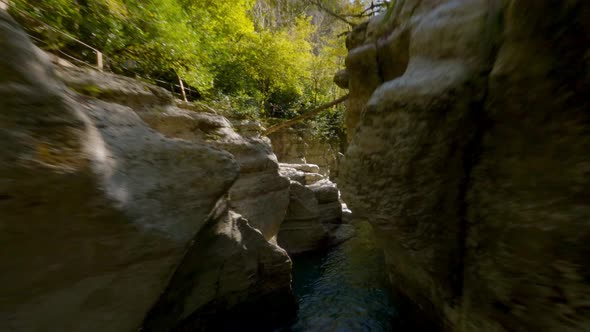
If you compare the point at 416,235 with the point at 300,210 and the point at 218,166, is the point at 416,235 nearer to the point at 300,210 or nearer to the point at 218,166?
the point at 218,166

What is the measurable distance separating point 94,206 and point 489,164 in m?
3.89

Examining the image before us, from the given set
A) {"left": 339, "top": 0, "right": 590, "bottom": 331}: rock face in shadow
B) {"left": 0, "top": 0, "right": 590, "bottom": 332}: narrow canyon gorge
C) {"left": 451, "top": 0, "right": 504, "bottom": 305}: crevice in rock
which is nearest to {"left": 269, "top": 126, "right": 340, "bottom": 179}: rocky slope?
{"left": 0, "top": 0, "right": 590, "bottom": 332}: narrow canyon gorge

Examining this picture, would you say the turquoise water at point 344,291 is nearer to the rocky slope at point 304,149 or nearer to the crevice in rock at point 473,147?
the crevice in rock at point 473,147

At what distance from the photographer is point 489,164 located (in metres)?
2.69

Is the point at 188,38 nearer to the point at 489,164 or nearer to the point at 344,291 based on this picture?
the point at 489,164

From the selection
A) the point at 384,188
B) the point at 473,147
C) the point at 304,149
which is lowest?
the point at 384,188

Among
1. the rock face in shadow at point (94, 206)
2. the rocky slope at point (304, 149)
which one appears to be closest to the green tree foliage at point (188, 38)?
the rock face in shadow at point (94, 206)

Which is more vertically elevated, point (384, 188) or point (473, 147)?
point (473, 147)

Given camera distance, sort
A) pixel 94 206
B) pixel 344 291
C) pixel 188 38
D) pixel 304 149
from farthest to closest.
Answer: pixel 304 149 → pixel 344 291 → pixel 188 38 → pixel 94 206

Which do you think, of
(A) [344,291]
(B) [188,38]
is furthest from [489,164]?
(B) [188,38]

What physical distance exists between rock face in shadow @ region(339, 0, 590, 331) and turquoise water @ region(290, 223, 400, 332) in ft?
5.99

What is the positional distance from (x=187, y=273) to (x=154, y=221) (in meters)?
1.40

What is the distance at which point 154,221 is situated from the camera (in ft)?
8.13

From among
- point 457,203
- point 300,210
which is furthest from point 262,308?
point 300,210
